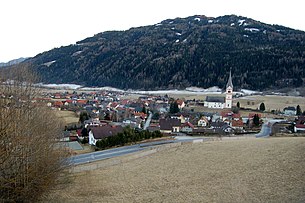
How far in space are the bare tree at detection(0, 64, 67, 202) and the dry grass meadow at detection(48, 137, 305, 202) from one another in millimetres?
1978

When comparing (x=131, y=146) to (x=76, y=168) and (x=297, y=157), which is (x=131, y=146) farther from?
(x=297, y=157)

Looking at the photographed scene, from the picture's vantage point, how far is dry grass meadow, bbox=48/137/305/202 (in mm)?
13320

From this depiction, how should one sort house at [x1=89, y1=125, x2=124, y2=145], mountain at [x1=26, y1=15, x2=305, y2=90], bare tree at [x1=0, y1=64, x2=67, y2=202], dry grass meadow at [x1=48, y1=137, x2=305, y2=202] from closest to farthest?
1. bare tree at [x1=0, y1=64, x2=67, y2=202]
2. dry grass meadow at [x1=48, y1=137, x2=305, y2=202]
3. house at [x1=89, y1=125, x2=124, y2=145]
4. mountain at [x1=26, y1=15, x2=305, y2=90]

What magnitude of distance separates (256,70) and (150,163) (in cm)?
12828

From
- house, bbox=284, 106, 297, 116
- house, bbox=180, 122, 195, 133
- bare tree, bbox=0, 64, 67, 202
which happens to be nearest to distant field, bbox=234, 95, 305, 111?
house, bbox=284, 106, 297, 116

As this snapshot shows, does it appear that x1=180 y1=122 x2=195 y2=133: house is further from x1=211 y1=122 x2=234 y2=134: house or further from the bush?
the bush

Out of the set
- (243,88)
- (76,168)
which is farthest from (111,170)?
(243,88)

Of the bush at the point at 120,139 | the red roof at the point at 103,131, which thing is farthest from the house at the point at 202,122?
the bush at the point at 120,139

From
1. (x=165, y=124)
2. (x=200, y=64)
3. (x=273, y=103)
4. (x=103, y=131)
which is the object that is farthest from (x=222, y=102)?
(x=200, y=64)

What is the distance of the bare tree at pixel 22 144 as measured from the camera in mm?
11750

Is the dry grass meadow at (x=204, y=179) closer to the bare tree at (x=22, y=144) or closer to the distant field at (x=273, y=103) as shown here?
the bare tree at (x=22, y=144)

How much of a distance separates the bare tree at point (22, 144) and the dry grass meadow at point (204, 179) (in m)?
1.98

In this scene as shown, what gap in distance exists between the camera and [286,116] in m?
58.6

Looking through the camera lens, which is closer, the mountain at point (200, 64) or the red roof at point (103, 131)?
the red roof at point (103, 131)
